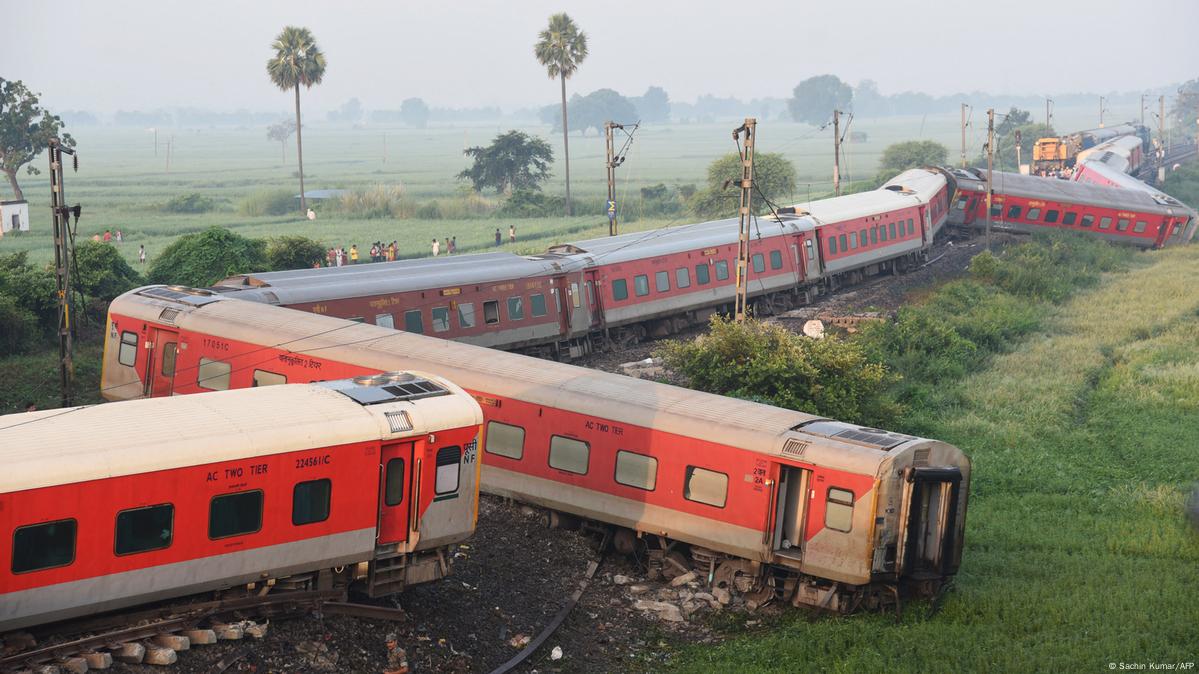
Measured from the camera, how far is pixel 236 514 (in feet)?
47.6

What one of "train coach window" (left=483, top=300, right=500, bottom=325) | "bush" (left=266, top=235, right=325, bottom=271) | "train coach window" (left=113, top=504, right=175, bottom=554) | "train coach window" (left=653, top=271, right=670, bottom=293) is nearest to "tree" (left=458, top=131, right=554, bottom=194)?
"bush" (left=266, top=235, right=325, bottom=271)

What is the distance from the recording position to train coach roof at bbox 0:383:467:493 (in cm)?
1308

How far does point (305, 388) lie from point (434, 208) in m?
80.8

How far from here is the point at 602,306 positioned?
35344mm

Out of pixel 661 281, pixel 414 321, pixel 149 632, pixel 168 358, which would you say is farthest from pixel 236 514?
pixel 661 281

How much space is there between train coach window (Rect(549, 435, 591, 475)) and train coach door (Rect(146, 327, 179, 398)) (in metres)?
10.6

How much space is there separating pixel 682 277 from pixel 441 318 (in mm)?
10817

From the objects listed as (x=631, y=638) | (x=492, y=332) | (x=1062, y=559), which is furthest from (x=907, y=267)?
(x=631, y=638)

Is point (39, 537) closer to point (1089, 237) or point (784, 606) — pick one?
point (784, 606)

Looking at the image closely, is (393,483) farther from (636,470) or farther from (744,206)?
(744,206)

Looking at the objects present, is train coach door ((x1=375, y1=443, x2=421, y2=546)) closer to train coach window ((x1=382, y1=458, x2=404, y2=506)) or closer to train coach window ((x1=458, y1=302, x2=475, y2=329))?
train coach window ((x1=382, y1=458, x2=404, y2=506))

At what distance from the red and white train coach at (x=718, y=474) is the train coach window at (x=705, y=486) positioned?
0.8 inches

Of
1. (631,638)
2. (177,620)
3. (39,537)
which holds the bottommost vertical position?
(631,638)

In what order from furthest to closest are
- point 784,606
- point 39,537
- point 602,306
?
point 602,306 → point 784,606 → point 39,537
